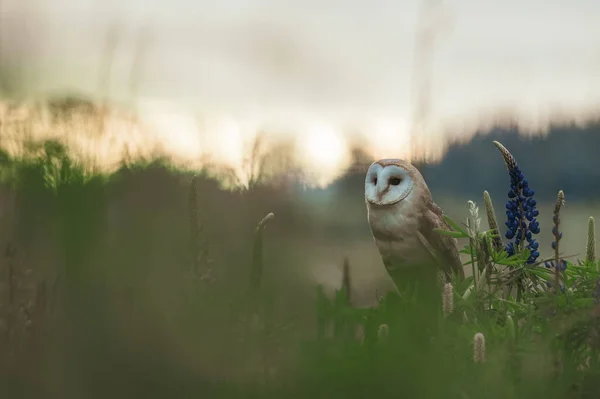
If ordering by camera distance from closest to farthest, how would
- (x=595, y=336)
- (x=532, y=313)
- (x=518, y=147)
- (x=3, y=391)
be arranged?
1. (x=3, y=391)
2. (x=595, y=336)
3. (x=532, y=313)
4. (x=518, y=147)

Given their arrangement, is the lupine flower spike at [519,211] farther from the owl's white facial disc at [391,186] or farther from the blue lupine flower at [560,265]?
the owl's white facial disc at [391,186]

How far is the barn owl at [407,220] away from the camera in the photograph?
2.72 meters

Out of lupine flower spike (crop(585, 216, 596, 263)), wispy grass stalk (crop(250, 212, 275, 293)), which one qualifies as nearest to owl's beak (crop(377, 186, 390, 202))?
lupine flower spike (crop(585, 216, 596, 263))

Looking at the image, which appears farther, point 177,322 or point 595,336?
point 595,336

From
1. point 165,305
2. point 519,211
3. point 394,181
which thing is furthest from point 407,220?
point 165,305

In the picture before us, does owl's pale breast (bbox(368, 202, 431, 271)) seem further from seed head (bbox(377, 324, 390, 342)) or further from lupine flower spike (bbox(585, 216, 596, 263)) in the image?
seed head (bbox(377, 324, 390, 342))

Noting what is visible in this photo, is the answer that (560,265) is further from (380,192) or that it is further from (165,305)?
(380,192)

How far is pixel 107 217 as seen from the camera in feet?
1.86

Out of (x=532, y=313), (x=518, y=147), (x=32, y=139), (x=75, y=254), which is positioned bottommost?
(x=532, y=313)

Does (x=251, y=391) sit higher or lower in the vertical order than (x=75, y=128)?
lower

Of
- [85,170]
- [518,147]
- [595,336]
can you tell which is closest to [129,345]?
[85,170]

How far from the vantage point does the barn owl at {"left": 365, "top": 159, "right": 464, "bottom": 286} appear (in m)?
2.72

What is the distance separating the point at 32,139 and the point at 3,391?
29 centimetres

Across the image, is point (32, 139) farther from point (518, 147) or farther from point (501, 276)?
point (518, 147)
